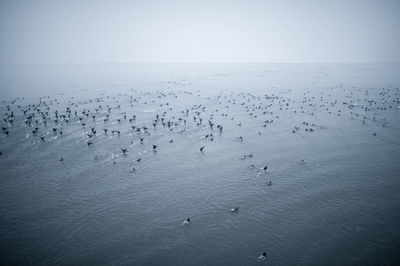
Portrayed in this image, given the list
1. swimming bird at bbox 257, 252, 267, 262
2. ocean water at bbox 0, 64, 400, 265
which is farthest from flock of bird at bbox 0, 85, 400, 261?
swimming bird at bbox 257, 252, 267, 262

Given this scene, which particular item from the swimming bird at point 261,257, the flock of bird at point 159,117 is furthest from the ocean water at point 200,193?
the flock of bird at point 159,117

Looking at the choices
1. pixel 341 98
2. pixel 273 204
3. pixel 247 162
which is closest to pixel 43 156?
pixel 247 162

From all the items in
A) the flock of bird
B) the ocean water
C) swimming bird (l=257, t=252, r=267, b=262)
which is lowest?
swimming bird (l=257, t=252, r=267, b=262)

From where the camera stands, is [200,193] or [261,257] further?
[200,193]

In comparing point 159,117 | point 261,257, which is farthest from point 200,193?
point 159,117

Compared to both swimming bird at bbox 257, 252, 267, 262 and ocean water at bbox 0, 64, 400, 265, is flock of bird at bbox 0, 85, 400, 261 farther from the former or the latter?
swimming bird at bbox 257, 252, 267, 262

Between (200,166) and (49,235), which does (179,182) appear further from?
(49,235)

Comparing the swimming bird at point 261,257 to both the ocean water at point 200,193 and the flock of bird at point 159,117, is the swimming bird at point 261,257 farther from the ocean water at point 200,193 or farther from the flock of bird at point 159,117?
the flock of bird at point 159,117

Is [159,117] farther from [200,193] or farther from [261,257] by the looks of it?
[261,257]
